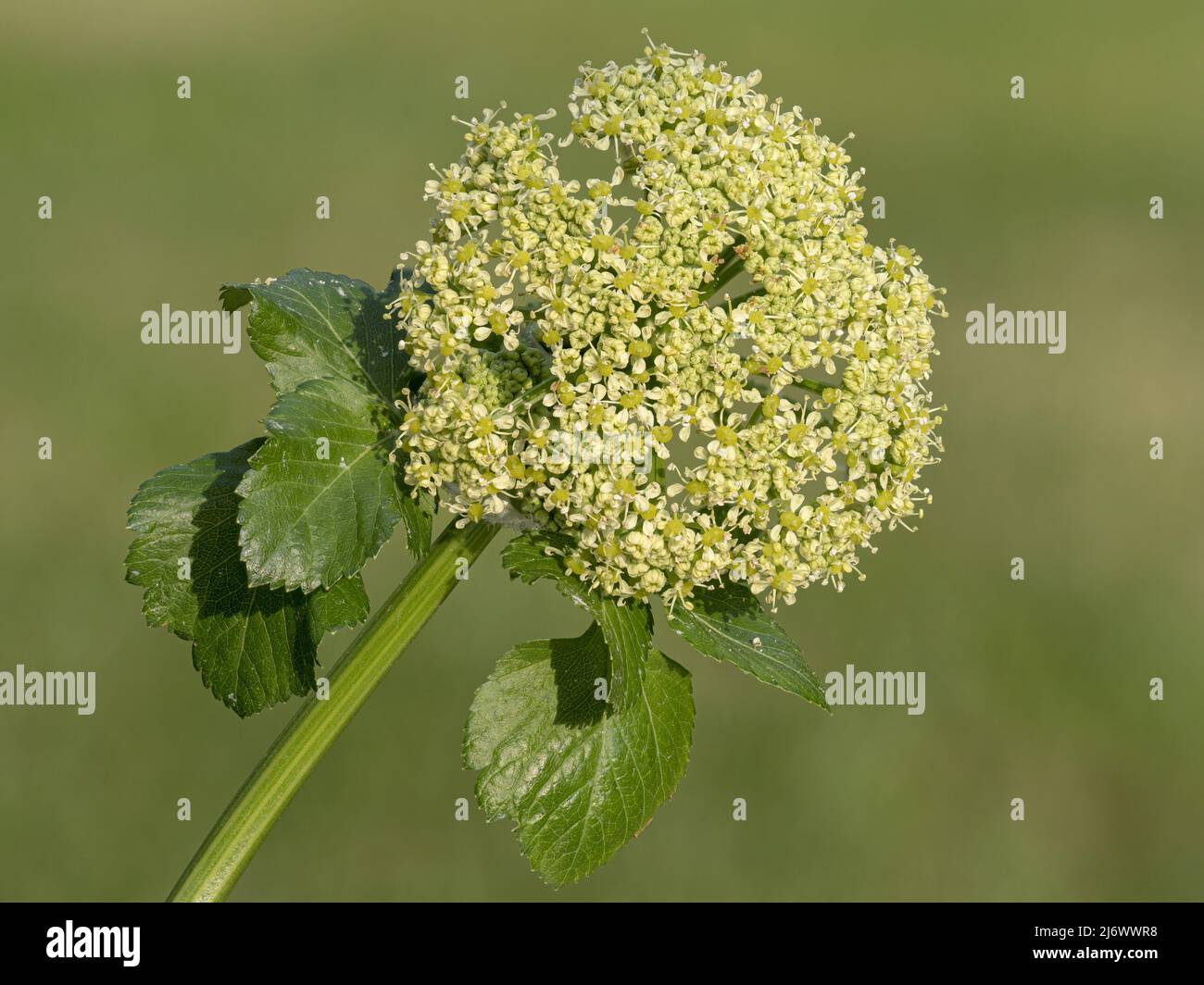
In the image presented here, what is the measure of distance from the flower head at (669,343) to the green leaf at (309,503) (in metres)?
0.09

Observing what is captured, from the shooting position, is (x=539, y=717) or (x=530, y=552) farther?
(x=539, y=717)

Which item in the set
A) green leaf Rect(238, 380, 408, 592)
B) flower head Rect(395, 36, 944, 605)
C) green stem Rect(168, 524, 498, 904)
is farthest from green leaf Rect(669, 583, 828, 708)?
green leaf Rect(238, 380, 408, 592)

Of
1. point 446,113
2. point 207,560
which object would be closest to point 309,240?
point 446,113

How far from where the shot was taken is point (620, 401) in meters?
1.37

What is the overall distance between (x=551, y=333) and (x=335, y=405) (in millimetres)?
307

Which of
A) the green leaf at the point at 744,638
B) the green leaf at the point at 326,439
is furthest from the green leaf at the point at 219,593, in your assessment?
the green leaf at the point at 744,638

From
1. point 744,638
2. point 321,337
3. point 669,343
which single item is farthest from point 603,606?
point 321,337

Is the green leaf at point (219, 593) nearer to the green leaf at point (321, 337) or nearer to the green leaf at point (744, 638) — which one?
the green leaf at point (321, 337)

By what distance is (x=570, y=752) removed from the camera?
1677mm

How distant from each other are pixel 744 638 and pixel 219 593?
25.2 inches

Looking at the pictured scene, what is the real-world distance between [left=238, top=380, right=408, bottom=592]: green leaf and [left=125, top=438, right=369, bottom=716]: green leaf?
0.14 meters

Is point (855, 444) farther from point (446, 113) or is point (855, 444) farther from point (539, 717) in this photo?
point (446, 113)

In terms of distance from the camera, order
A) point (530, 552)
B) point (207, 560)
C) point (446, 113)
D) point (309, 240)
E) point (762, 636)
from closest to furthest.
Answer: point (530, 552) → point (762, 636) → point (207, 560) → point (309, 240) → point (446, 113)

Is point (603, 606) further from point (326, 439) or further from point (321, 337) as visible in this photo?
point (321, 337)
